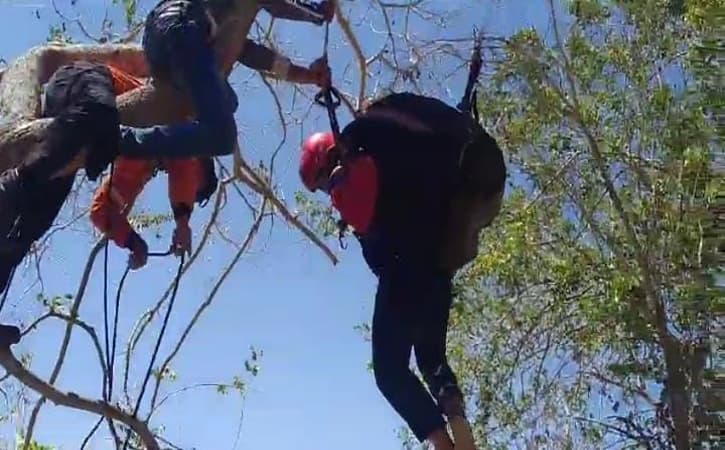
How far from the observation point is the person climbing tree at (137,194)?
3.14 meters

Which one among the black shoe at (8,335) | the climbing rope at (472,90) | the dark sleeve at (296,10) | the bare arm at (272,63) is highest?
the dark sleeve at (296,10)

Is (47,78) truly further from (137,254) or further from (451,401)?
(451,401)

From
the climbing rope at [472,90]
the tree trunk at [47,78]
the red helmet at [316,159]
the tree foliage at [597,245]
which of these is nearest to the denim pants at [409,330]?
the red helmet at [316,159]

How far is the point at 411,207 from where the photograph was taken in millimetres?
2895

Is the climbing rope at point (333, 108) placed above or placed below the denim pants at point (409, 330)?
above

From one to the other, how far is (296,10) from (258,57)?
6.6 inches

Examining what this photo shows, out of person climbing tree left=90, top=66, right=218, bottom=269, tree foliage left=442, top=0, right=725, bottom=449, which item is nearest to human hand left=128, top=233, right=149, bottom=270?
person climbing tree left=90, top=66, right=218, bottom=269

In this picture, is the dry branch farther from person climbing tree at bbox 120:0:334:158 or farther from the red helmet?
the red helmet

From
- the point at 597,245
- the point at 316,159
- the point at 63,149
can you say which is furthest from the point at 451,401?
the point at 597,245

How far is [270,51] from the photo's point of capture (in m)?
3.28

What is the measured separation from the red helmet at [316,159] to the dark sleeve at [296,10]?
43 centimetres

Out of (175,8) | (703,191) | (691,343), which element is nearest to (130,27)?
(175,8)

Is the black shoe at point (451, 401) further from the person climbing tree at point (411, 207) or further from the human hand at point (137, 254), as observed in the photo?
the human hand at point (137, 254)

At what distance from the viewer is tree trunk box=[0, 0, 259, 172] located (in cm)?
262
